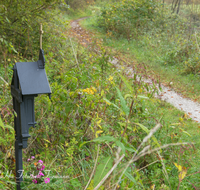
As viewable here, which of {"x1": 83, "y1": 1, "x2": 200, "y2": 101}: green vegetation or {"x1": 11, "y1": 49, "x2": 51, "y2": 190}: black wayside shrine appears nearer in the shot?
{"x1": 11, "y1": 49, "x2": 51, "y2": 190}: black wayside shrine

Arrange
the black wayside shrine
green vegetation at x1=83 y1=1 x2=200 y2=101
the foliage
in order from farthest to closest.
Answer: the foliage < green vegetation at x1=83 y1=1 x2=200 y2=101 < the black wayside shrine

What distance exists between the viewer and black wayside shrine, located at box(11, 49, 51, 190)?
1459 mm

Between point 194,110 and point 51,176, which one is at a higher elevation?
point 51,176

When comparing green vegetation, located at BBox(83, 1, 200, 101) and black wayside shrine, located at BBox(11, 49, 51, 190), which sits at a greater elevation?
black wayside shrine, located at BBox(11, 49, 51, 190)

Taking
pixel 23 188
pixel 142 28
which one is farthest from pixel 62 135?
pixel 142 28

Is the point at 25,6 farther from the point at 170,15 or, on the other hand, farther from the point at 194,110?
the point at 170,15

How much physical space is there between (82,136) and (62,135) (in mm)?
285

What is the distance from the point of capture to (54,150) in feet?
8.36

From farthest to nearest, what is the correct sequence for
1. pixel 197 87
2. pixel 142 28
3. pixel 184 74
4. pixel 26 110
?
pixel 142 28, pixel 184 74, pixel 197 87, pixel 26 110

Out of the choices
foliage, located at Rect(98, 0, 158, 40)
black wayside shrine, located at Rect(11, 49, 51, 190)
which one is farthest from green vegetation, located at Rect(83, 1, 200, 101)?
black wayside shrine, located at Rect(11, 49, 51, 190)

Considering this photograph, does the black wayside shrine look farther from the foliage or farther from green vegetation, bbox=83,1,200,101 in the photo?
the foliage

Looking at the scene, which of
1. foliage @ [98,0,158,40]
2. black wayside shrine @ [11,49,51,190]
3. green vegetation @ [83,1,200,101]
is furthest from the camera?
foliage @ [98,0,158,40]

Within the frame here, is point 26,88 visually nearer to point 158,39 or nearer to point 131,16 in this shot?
point 158,39

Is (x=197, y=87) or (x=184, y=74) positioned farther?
(x=184, y=74)
